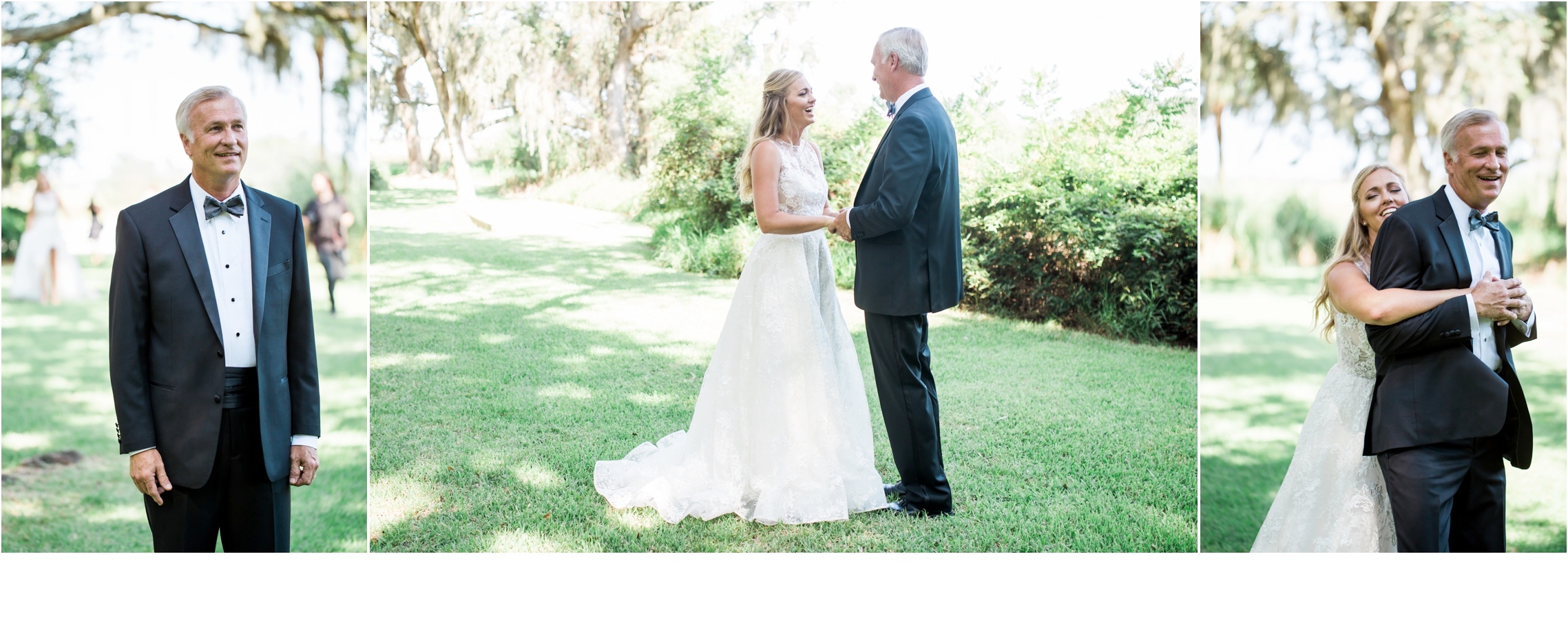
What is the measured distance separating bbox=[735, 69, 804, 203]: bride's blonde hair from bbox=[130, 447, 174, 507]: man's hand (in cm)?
169

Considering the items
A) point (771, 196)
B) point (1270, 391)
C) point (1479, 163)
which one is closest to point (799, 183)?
point (771, 196)

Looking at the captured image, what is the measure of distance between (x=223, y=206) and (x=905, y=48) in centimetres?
185

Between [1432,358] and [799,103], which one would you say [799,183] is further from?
[1432,358]

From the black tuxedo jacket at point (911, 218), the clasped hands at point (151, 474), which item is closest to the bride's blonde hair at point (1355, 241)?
the black tuxedo jacket at point (911, 218)

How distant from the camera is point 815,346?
2.85 metres

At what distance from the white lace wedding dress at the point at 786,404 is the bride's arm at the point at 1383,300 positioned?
1.36m

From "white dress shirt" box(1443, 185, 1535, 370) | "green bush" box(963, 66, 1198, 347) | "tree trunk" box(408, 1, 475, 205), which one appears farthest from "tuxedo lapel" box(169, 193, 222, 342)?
"green bush" box(963, 66, 1198, 347)

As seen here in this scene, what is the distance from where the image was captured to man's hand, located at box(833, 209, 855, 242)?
2.68 m

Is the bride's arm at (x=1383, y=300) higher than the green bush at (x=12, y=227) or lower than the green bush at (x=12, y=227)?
lower

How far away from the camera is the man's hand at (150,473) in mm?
2070

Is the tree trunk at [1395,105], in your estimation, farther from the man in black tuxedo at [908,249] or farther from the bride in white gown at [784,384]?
the bride in white gown at [784,384]

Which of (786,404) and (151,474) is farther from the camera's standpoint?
(786,404)

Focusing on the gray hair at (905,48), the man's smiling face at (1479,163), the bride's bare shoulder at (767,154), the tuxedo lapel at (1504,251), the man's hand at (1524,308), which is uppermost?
the gray hair at (905,48)
